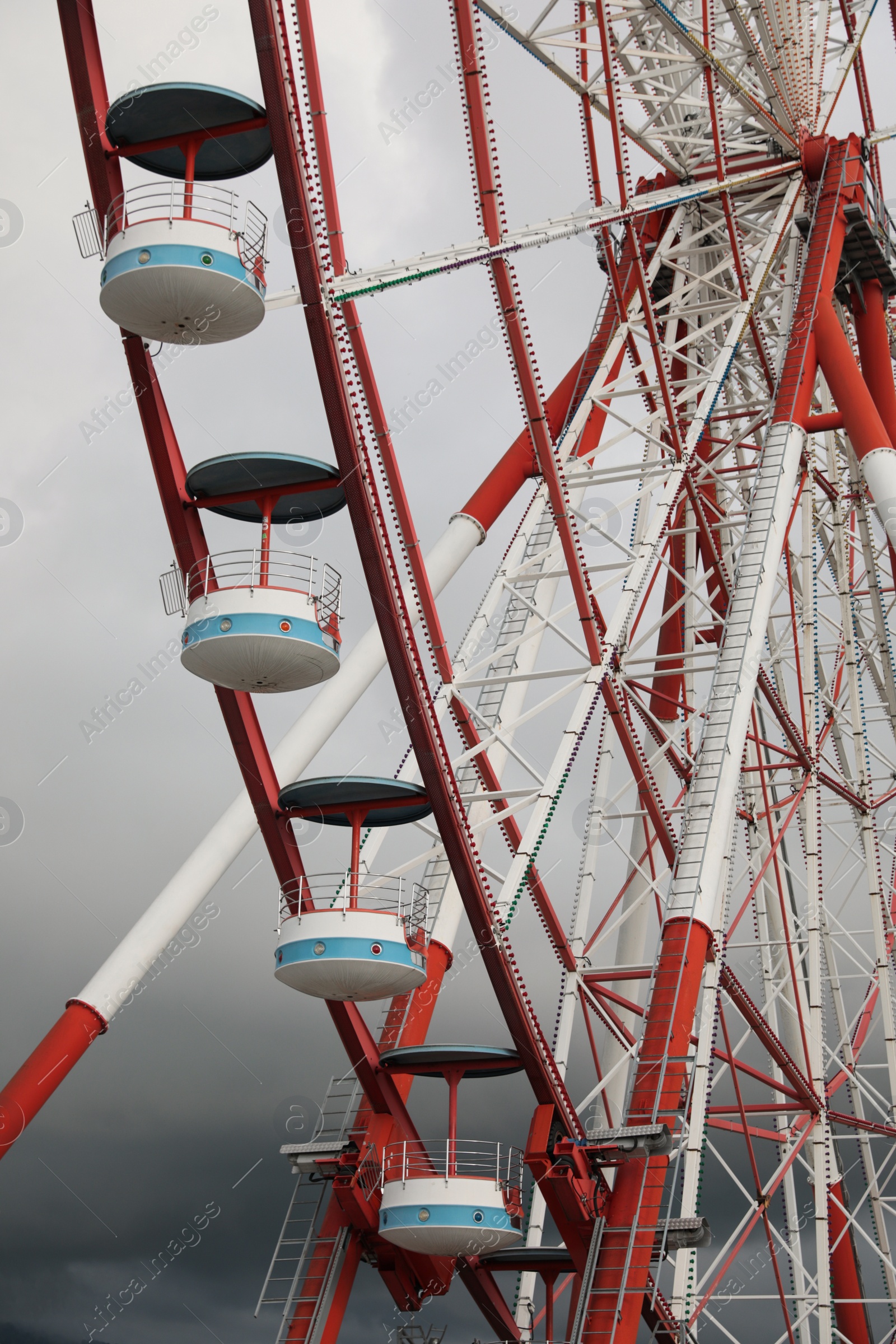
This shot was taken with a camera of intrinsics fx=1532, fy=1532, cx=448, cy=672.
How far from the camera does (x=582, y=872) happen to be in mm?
28172

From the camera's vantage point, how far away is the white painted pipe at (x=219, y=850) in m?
19.8

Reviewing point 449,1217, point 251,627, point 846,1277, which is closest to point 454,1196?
point 449,1217

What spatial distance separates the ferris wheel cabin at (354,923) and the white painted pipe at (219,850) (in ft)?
5.19

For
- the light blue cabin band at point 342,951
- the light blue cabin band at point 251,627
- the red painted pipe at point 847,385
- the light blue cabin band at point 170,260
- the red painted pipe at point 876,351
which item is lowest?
the light blue cabin band at point 342,951

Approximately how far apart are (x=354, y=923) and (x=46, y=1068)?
4235 mm

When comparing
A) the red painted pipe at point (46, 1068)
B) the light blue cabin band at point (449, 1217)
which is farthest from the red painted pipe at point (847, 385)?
the red painted pipe at point (46, 1068)

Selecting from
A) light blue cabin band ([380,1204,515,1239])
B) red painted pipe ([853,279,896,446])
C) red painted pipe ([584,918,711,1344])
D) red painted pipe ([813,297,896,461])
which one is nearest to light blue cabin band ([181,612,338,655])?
red painted pipe ([584,918,711,1344])

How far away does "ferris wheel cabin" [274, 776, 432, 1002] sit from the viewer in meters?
18.5

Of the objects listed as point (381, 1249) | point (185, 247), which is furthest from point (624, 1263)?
point (185, 247)

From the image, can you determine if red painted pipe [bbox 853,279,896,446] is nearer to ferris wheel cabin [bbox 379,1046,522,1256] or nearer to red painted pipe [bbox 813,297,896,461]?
red painted pipe [bbox 813,297,896,461]

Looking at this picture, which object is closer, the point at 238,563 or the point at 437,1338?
the point at 238,563

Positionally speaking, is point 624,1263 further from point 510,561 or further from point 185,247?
point 185,247

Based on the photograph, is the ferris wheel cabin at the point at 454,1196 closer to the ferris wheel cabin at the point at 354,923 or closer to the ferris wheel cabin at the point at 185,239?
the ferris wheel cabin at the point at 354,923

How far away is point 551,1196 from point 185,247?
1292 centimetres
